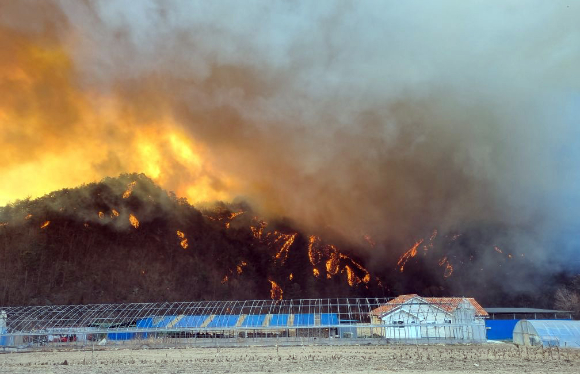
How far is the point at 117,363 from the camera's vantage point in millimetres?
41375

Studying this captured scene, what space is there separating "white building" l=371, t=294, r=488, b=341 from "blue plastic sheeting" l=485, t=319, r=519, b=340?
983cm

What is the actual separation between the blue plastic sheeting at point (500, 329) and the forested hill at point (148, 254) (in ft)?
185

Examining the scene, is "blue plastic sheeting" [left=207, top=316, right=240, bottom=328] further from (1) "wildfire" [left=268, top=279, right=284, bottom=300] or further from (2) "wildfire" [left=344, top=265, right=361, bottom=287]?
(2) "wildfire" [left=344, top=265, right=361, bottom=287]

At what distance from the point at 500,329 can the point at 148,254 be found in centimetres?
9559

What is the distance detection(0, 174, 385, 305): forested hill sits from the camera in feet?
396

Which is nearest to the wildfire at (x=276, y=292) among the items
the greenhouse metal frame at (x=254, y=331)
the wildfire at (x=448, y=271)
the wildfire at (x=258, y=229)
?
the wildfire at (x=258, y=229)

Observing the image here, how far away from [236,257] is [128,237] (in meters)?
32.9

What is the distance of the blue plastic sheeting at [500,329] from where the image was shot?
8138 cm

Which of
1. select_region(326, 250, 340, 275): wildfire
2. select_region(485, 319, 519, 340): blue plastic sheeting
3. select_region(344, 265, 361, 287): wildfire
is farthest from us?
select_region(326, 250, 340, 275): wildfire

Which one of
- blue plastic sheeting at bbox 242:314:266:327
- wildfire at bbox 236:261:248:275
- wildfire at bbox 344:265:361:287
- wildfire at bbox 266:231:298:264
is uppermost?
wildfire at bbox 266:231:298:264

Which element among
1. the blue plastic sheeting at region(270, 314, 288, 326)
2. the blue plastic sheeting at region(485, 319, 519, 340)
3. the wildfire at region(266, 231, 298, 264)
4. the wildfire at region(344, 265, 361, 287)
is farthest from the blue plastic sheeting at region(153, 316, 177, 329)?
the wildfire at region(344, 265, 361, 287)

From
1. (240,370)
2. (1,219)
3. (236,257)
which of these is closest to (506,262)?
(236,257)

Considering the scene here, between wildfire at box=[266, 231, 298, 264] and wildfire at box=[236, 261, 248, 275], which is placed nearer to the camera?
wildfire at box=[236, 261, 248, 275]

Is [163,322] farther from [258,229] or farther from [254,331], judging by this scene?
[258,229]
